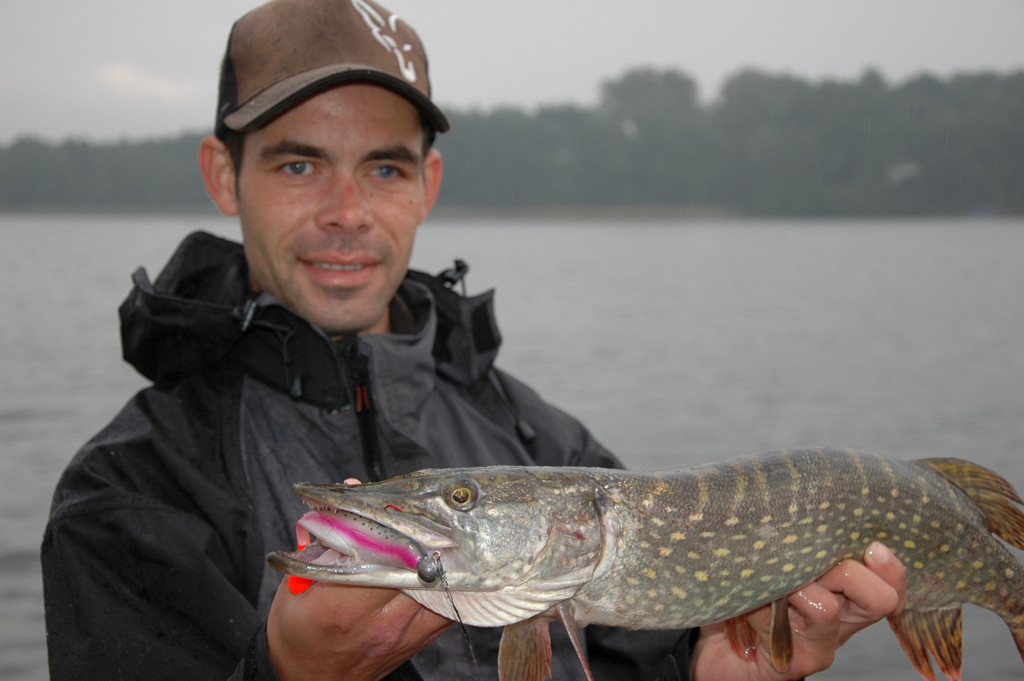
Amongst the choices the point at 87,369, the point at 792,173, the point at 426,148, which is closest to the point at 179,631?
the point at 426,148

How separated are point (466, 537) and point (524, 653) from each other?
1.00 ft

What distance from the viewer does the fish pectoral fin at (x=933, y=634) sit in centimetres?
257

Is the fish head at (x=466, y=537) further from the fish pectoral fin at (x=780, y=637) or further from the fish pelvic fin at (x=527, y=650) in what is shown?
the fish pectoral fin at (x=780, y=637)

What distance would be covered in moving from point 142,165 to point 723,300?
4315 cm

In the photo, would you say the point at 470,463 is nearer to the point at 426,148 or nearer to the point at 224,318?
the point at 224,318

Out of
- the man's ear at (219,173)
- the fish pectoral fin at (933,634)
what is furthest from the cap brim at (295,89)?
the fish pectoral fin at (933,634)

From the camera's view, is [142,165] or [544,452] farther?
[142,165]

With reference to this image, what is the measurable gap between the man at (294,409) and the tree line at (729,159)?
55.1m

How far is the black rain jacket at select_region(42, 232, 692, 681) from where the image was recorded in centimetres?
202

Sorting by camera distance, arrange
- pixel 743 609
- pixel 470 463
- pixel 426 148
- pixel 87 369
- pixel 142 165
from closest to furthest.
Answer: pixel 743 609
pixel 470 463
pixel 426 148
pixel 87 369
pixel 142 165

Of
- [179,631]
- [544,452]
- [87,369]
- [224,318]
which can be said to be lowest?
[87,369]

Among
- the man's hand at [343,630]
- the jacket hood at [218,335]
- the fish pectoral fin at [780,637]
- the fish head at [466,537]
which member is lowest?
the fish pectoral fin at [780,637]

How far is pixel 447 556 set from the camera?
1797mm

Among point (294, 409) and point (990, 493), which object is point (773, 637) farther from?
point (294, 409)
